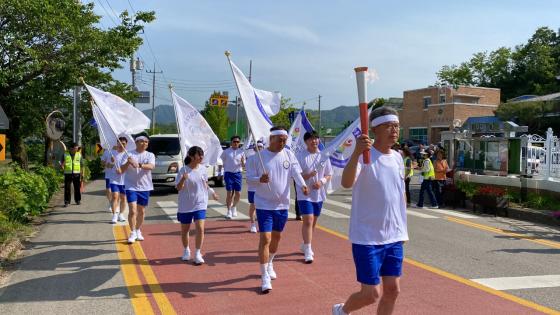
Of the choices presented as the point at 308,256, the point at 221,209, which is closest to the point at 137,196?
the point at 308,256

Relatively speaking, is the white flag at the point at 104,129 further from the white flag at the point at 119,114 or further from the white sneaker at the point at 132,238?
the white sneaker at the point at 132,238

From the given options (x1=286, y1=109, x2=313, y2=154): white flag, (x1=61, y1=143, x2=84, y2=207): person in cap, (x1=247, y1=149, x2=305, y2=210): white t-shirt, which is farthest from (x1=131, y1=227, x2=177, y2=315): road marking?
(x1=61, y1=143, x2=84, y2=207): person in cap

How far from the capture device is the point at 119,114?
909 cm

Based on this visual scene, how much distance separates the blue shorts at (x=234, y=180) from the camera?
38.2ft

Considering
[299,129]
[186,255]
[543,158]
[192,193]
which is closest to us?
[192,193]

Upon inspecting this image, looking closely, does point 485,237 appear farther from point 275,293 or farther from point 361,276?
point 361,276

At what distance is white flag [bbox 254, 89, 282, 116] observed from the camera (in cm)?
785

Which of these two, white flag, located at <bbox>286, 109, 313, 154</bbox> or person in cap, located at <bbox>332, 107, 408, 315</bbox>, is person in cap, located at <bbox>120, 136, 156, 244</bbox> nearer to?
white flag, located at <bbox>286, 109, 313, 154</bbox>

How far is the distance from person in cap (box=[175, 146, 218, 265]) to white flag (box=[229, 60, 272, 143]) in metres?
0.94

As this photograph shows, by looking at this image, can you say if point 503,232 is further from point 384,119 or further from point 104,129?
point 104,129

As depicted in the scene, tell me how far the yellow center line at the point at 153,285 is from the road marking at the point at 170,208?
3.64 metres

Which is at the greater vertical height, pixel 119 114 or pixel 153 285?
pixel 119 114

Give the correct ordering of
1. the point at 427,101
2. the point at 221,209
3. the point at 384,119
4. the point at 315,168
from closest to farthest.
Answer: the point at 384,119 → the point at 315,168 → the point at 221,209 → the point at 427,101

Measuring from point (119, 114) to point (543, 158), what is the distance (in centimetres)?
1139
